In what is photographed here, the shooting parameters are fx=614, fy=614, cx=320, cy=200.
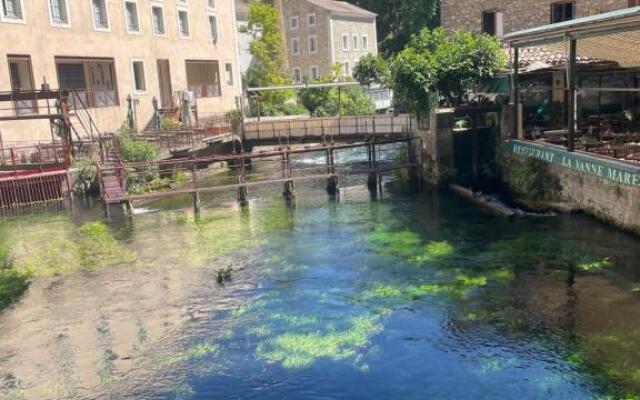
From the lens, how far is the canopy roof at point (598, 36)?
15.5 meters

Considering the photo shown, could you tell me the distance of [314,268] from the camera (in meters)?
16.5

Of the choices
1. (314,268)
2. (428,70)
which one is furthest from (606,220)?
(428,70)

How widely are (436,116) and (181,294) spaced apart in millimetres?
14325

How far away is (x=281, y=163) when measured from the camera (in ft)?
95.0

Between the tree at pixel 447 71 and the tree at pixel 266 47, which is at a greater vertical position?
the tree at pixel 266 47

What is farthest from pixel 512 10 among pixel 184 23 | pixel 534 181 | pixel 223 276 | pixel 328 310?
pixel 328 310

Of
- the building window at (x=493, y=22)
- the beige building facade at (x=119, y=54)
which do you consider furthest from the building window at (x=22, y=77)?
the building window at (x=493, y=22)

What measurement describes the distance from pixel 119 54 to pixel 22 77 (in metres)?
5.72

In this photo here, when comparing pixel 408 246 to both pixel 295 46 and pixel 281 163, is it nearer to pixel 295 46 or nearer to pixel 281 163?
pixel 281 163

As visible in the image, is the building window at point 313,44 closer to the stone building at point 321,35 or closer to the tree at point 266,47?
the stone building at point 321,35

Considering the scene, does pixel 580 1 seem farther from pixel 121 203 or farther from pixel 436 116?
pixel 121 203

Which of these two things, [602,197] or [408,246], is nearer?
[408,246]

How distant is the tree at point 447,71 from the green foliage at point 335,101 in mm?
18809

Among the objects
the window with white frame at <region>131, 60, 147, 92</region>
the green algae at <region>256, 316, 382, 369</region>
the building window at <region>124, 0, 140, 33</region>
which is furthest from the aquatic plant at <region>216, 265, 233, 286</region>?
the building window at <region>124, 0, 140, 33</region>
